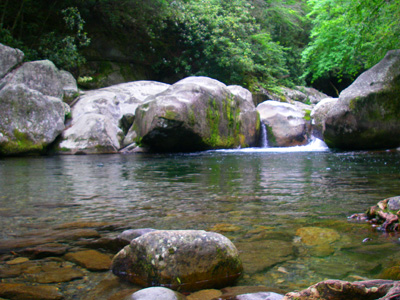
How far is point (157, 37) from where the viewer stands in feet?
61.9

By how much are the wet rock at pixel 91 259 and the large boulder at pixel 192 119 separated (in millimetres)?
8847

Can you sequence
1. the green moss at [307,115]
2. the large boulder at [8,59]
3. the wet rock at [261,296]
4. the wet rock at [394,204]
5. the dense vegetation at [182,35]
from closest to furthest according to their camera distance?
the wet rock at [261,296], the wet rock at [394,204], the large boulder at [8,59], the dense vegetation at [182,35], the green moss at [307,115]

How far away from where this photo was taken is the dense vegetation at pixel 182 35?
14844 mm

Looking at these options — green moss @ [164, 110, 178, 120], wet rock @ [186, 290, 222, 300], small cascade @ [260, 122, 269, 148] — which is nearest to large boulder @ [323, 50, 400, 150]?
small cascade @ [260, 122, 269, 148]

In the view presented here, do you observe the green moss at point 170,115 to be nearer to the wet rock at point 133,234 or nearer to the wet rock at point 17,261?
the wet rock at point 133,234

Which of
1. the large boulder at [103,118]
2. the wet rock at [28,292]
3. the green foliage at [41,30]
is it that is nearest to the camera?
the wet rock at [28,292]

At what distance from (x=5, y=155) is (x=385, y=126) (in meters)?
11.6

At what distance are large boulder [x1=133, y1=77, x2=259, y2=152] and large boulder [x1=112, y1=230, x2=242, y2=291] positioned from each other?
9130mm

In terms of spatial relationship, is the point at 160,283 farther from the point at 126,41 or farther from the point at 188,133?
the point at 126,41

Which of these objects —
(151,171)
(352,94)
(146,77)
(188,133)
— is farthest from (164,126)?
(146,77)

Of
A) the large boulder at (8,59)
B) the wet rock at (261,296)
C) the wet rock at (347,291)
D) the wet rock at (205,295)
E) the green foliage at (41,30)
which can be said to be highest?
the green foliage at (41,30)

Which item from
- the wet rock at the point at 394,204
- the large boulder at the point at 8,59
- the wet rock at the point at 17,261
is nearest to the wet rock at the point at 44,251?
the wet rock at the point at 17,261

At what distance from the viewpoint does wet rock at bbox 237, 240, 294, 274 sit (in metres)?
2.12

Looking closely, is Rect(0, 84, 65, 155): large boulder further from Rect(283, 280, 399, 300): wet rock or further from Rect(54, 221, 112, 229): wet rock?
Rect(283, 280, 399, 300): wet rock
